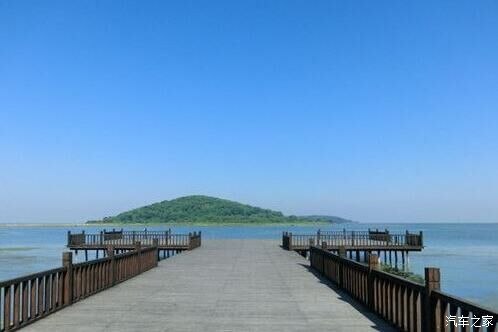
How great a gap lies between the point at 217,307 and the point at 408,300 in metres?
4.39

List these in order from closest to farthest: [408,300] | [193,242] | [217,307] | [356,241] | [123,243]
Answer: [408,300] → [217,307] → [193,242] → [123,243] → [356,241]

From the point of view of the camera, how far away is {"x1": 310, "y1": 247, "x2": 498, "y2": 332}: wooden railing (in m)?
7.06

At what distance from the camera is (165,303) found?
1223cm

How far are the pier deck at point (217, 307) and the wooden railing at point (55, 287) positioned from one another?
207 millimetres

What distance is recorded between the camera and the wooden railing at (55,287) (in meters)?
9.05

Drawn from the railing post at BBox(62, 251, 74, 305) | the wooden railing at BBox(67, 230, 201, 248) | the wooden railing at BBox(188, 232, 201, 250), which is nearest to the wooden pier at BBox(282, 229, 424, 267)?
the wooden railing at BBox(188, 232, 201, 250)

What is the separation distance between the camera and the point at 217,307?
1175 centimetres

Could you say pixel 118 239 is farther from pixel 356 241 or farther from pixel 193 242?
pixel 356 241

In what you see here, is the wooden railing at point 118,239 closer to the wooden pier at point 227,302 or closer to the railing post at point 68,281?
the wooden pier at point 227,302

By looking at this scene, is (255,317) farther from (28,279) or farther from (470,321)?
(470,321)

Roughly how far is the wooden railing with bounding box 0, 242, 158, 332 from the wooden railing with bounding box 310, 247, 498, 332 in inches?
239

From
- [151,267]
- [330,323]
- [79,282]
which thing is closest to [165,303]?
[79,282]

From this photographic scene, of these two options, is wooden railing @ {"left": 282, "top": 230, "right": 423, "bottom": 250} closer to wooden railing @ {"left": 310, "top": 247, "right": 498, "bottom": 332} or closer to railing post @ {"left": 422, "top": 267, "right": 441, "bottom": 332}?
wooden railing @ {"left": 310, "top": 247, "right": 498, "bottom": 332}

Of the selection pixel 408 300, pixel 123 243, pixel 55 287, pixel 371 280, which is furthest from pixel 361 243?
pixel 408 300
